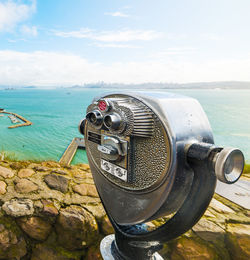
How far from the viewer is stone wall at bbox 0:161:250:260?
154 centimetres

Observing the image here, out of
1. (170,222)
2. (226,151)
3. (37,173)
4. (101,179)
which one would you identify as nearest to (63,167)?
(37,173)

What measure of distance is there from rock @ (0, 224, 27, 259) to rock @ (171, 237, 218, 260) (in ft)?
3.74

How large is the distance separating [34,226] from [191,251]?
1163 millimetres

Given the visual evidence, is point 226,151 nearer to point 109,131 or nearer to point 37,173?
point 109,131

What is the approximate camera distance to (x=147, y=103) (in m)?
1.04

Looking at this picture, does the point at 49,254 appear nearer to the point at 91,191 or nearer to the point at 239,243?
the point at 91,191

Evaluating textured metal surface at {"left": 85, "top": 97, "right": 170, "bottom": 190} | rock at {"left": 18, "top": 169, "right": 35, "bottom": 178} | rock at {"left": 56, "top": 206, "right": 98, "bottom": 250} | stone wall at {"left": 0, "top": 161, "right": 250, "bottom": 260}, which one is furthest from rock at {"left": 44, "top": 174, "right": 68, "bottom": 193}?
textured metal surface at {"left": 85, "top": 97, "right": 170, "bottom": 190}

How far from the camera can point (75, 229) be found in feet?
5.62

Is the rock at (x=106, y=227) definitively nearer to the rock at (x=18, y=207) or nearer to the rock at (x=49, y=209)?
the rock at (x=49, y=209)

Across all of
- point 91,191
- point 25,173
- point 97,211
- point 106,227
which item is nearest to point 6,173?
point 25,173

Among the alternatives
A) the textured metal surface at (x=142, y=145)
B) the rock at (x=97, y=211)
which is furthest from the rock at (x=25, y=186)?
the textured metal surface at (x=142, y=145)

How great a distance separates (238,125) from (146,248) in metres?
27.9

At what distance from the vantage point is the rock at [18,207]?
1689 mm

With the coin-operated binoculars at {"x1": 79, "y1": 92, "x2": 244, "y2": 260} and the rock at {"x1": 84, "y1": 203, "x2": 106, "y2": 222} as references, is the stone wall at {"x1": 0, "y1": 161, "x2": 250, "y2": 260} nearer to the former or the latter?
the rock at {"x1": 84, "y1": 203, "x2": 106, "y2": 222}
